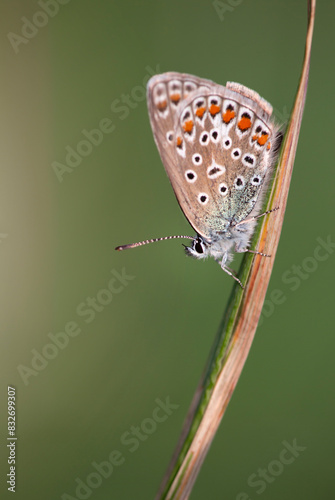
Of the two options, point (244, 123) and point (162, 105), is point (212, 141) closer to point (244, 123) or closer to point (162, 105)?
point (244, 123)

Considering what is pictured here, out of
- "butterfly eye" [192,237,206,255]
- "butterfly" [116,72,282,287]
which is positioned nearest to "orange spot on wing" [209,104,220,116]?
"butterfly" [116,72,282,287]

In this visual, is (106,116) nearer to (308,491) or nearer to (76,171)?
(76,171)

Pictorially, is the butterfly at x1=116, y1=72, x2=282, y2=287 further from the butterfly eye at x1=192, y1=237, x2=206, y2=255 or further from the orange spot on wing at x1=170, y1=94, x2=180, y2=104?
the butterfly eye at x1=192, y1=237, x2=206, y2=255

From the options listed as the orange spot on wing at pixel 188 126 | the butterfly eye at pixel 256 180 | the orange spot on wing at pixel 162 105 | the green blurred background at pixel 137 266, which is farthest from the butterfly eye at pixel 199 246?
the green blurred background at pixel 137 266

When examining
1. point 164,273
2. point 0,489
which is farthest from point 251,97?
point 0,489

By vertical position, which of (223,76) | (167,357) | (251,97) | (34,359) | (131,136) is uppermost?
(223,76)

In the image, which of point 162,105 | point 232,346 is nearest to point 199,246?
point 162,105
